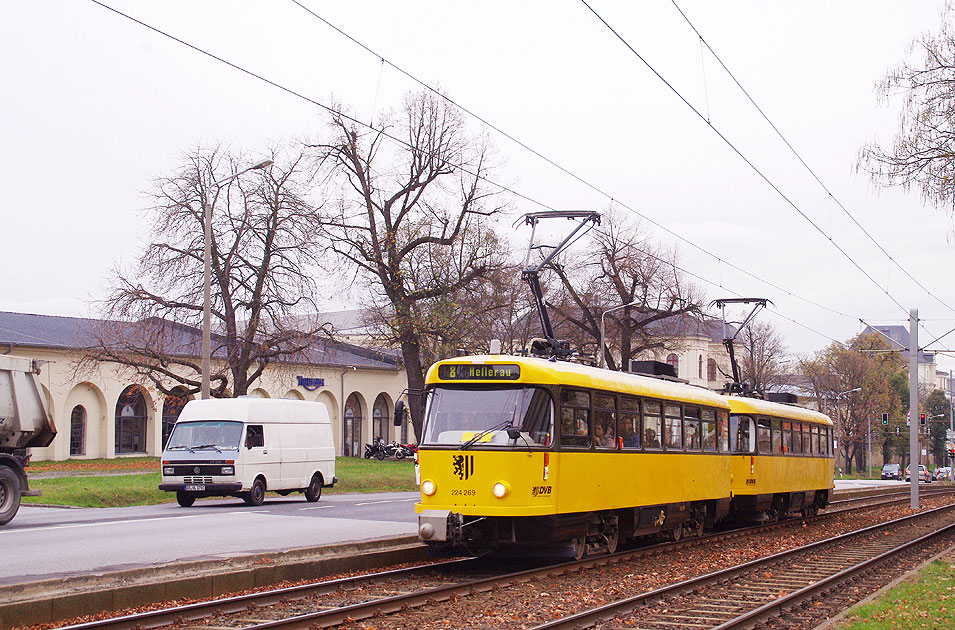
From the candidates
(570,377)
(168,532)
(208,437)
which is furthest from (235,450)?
(570,377)

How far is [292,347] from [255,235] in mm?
4265

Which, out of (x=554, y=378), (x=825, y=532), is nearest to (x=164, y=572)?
(x=554, y=378)

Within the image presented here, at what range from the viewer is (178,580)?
36.8ft

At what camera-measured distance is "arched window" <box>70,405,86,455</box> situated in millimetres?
48531

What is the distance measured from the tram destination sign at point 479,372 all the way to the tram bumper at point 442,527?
71.8 inches

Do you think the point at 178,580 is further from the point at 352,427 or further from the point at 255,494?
the point at 352,427

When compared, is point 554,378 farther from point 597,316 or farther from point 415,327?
point 597,316

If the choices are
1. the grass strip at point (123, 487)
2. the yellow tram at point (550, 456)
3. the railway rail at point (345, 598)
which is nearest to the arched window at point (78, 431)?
the grass strip at point (123, 487)

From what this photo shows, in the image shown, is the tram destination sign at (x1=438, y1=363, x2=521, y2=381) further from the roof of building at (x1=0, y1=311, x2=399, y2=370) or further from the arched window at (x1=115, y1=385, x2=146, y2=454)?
the arched window at (x1=115, y1=385, x2=146, y2=454)

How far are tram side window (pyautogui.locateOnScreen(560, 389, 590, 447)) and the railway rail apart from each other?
1681 millimetres

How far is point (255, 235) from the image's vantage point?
3988 cm

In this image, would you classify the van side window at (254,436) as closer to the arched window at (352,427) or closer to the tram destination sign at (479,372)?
the tram destination sign at (479,372)

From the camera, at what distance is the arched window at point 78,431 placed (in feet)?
159

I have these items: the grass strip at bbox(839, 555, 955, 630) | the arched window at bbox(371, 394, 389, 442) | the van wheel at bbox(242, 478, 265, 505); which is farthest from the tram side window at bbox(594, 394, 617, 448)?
the arched window at bbox(371, 394, 389, 442)
